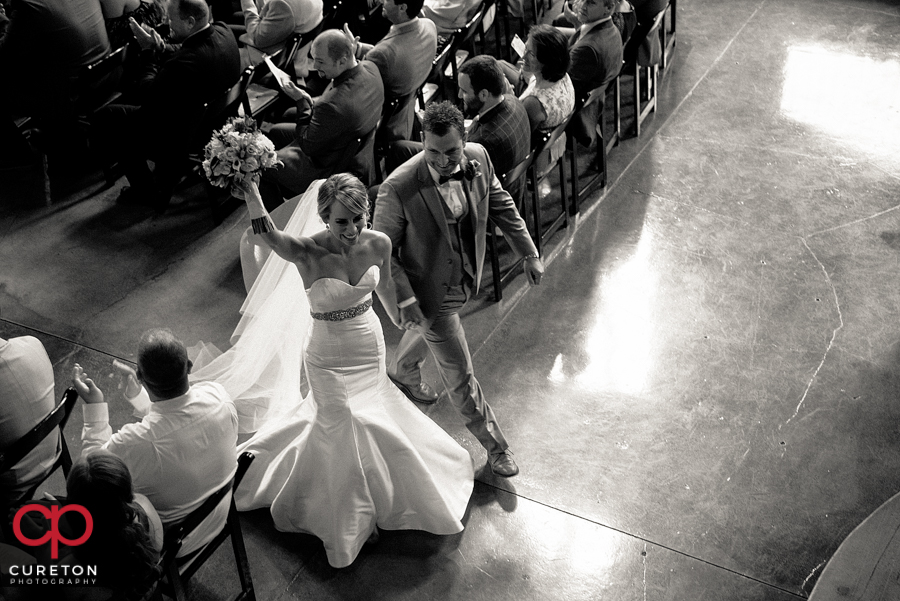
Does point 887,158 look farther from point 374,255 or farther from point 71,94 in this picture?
point 71,94

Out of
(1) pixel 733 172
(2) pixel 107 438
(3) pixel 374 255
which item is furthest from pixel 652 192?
(2) pixel 107 438

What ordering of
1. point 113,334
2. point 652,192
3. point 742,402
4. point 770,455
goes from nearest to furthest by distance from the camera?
point 770,455 < point 742,402 < point 113,334 < point 652,192

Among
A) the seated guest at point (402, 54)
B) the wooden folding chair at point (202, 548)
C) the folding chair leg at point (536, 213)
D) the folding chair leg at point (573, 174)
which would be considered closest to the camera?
the wooden folding chair at point (202, 548)

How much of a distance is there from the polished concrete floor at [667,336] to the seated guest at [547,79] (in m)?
0.78

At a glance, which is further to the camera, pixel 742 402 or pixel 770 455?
pixel 742 402

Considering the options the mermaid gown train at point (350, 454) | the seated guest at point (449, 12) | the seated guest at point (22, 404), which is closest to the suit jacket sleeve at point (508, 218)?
the mermaid gown train at point (350, 454)

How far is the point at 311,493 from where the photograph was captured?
3615 millimetres

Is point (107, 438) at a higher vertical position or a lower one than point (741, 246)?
higher

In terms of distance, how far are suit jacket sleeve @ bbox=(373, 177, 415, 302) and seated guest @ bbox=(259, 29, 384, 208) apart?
1.51 meters

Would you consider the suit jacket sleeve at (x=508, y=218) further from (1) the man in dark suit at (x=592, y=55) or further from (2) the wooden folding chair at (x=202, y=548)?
(1) the man in dark suit at (x=592, y=55)

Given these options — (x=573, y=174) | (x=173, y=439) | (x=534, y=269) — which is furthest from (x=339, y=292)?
(x=573, y=174)

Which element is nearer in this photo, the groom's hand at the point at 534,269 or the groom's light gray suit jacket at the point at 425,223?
the groom's light gray suit jacket at the point at 425,223

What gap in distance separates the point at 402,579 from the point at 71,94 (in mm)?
4025

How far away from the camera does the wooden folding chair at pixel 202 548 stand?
2855mm
